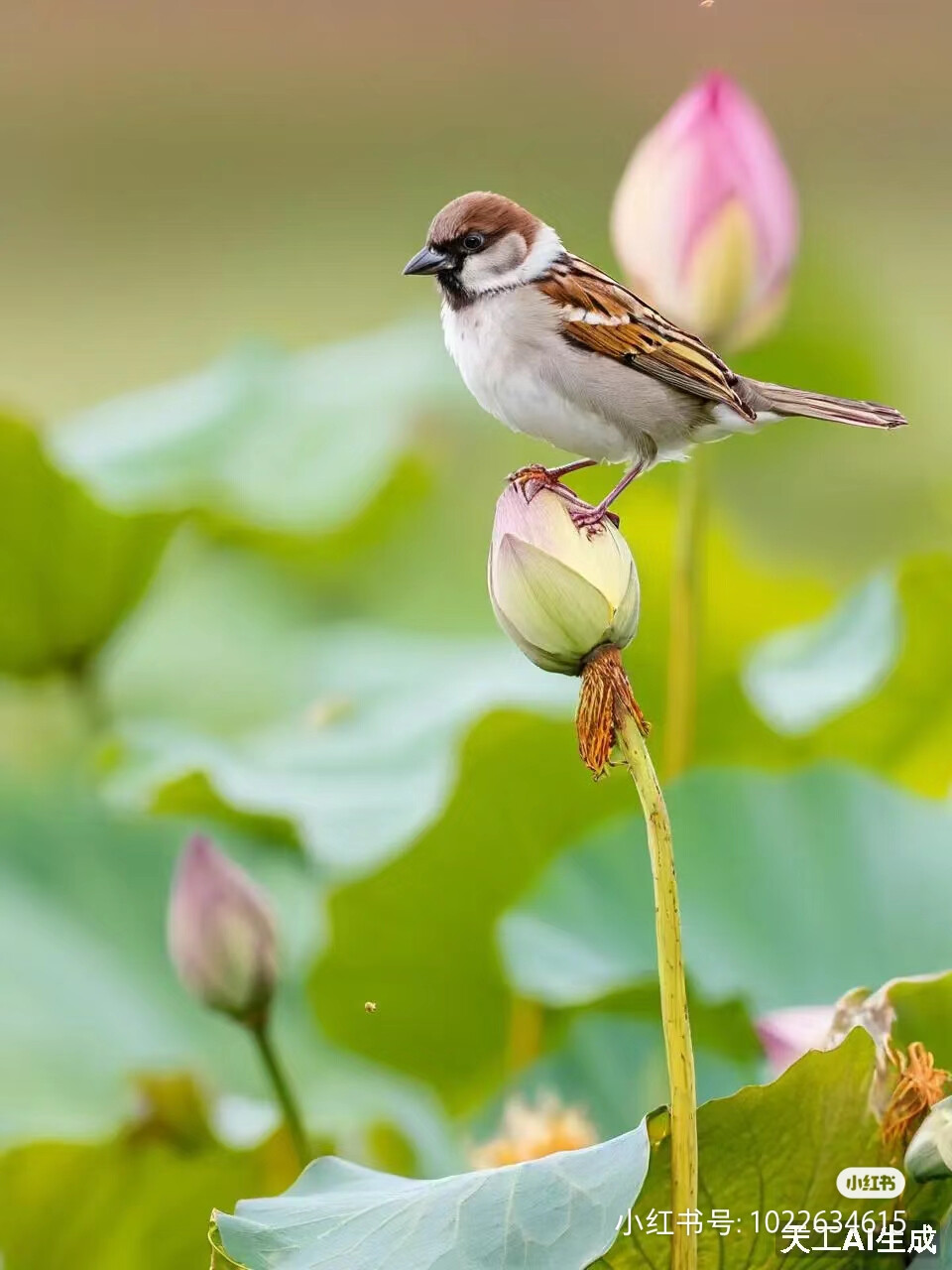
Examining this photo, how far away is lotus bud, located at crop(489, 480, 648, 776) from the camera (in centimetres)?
61

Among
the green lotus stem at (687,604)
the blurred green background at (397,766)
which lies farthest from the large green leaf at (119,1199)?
the green lotus stem at (687,604)

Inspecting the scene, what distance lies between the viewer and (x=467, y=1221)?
62cm

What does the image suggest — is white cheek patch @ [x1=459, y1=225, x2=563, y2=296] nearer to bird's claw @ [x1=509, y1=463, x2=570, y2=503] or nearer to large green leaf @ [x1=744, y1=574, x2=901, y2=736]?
bird's claw @ [x1=509, y1=463, x2=570, y2=503]

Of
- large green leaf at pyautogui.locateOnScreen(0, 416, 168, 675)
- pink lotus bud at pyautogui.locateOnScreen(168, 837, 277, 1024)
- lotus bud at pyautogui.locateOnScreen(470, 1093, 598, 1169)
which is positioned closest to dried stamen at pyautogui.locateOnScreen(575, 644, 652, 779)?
pink lotus bud at pyautogui.locateOnScreen(168, 837, 277, 1024)

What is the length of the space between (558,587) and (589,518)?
6 centimetres

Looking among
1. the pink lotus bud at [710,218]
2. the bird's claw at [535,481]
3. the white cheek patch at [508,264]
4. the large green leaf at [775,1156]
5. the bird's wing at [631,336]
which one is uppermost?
the pink lotus bud at [710,218]

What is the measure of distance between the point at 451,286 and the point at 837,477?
1.50 m

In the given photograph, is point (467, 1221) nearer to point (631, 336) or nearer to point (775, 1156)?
point (775, 1156)

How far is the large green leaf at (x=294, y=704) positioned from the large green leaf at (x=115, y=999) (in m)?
0.06

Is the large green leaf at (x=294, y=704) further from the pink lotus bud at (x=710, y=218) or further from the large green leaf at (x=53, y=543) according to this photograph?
the pink lotus bud at (x=710, y=218)

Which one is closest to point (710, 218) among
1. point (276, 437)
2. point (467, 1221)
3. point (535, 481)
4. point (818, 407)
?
point (818, 407)

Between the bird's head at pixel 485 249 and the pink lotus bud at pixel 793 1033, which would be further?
the bird's head at pixel 485 249

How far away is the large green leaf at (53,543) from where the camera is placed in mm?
1319

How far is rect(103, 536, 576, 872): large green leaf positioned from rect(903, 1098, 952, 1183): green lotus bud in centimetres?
50
